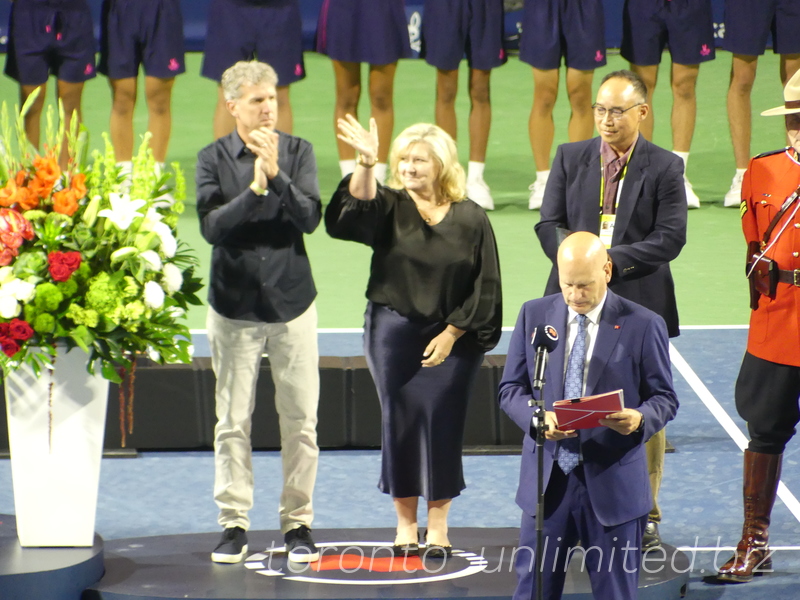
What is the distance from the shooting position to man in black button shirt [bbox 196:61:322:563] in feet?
17.9

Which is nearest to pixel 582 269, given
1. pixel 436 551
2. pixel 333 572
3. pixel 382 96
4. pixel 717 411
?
pixel 436 551

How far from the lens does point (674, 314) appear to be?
19.7 feet

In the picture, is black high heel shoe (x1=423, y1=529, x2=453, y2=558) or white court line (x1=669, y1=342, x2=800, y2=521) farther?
white court line (x1=669, y1=342, x2=800, y2=521)

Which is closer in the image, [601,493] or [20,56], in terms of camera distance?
[601,493]

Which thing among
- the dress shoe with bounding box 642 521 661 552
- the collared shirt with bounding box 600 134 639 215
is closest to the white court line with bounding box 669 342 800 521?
the dress shoe with bounding box 642 521 661 552

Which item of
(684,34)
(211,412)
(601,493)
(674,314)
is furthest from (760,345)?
(684,34)

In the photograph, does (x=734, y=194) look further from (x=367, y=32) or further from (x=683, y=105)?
(x=367, y=32)

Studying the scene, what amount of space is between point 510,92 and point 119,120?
19.8 feet

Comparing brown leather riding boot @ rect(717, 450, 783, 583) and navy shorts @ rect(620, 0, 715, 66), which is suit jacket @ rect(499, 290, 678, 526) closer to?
brown leather riding boot @ rect(717, 450, 783, 583)

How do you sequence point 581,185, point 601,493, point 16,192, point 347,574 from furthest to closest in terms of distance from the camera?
point 581,185, point 347,574, point 16,192, point 601,493

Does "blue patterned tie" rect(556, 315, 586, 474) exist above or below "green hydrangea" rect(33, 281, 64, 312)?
below

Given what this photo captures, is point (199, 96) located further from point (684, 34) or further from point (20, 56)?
point (684, 34)

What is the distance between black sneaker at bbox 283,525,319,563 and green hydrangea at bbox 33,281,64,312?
138 centimetres

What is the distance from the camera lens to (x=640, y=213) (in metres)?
5.84
